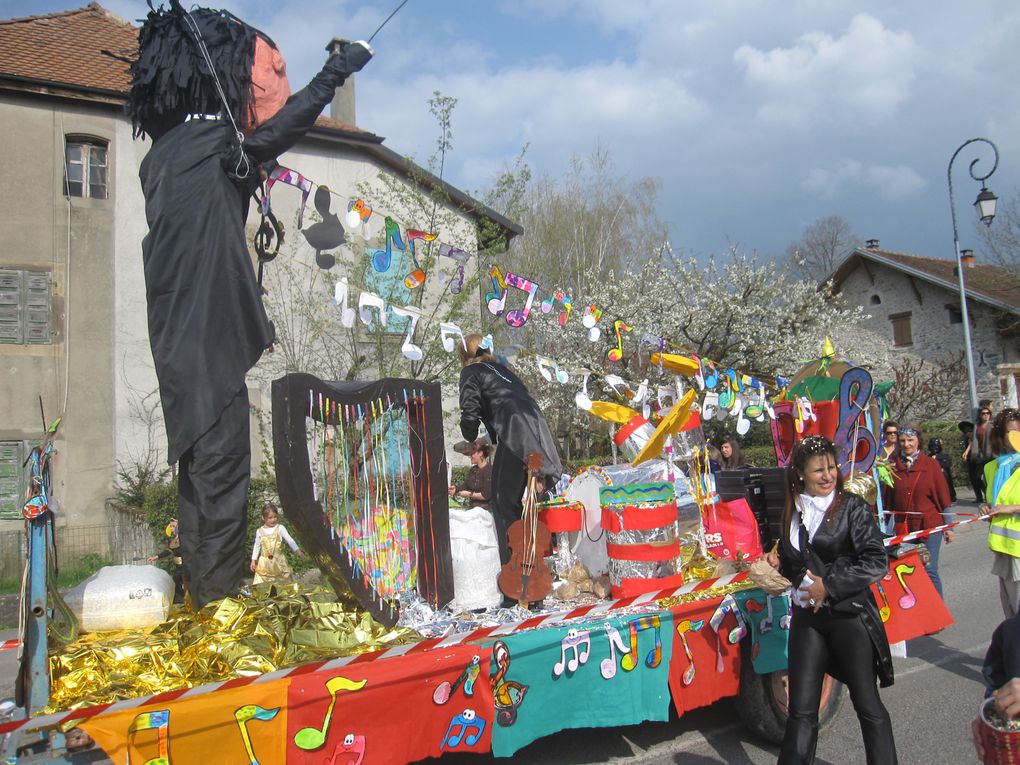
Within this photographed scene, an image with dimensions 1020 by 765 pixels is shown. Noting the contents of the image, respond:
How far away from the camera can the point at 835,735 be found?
182 inches

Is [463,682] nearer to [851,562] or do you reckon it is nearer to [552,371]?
[851,562]

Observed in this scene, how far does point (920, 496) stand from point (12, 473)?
13.6m

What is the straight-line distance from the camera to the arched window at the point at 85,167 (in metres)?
14.3

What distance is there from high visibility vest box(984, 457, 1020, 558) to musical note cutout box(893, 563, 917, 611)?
96cm

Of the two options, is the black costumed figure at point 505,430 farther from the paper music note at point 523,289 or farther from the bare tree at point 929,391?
the bare tree at point 929,391

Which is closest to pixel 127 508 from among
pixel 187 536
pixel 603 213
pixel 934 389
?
pixel 187 536

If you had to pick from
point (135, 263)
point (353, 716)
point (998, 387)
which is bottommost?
point (353, 716)

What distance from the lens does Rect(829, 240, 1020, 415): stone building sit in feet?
79.6

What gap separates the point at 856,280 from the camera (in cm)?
2864

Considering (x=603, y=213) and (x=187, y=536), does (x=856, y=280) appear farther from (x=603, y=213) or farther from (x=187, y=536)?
(x=187, y=536)

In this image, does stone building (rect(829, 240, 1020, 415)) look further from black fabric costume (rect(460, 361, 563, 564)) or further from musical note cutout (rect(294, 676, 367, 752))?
musical note cutout (rect(294, 676, 367, 752))

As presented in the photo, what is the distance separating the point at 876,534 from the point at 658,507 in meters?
1.45

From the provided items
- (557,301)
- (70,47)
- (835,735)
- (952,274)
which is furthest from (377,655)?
(952,274)

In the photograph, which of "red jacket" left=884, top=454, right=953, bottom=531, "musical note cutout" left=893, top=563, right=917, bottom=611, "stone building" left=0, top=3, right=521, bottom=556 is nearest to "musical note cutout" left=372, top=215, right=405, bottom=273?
"musical note cutout" left=893, top=563, right=917, bottom=611
